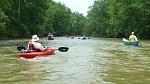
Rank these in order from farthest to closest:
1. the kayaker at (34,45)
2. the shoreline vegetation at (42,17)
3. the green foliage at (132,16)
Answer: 1. the green foliage at (132,16)
2. the shoreline vegetation at (42,17)
3. the kayaker at (34,45)

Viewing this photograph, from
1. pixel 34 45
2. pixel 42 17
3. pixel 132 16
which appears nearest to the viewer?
pixel 34 45

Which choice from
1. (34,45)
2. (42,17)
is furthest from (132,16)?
(34,45)

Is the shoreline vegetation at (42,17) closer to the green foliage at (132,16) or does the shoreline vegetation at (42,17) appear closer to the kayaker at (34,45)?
the green foliage at (132,16)

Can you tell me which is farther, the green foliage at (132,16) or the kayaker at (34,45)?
the green foliage at (132,16)

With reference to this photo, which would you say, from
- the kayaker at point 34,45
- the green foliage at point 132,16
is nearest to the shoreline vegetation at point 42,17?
the green foliage at point 132,16

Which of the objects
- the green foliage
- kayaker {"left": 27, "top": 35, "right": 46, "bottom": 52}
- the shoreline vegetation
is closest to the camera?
kayaker {"left": 27, "top": 35, "right": 46, "bottom": 52}

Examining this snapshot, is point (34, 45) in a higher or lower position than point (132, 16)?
lower

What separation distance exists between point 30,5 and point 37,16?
17.0 feet

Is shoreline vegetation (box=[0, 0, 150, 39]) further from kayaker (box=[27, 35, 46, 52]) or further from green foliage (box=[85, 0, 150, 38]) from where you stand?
kayaker (box=[27, 35, 46, 52])

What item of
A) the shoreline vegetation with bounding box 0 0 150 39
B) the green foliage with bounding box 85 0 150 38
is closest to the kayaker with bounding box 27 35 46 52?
the shoreline vegetation with bounding box 0 0 150 39

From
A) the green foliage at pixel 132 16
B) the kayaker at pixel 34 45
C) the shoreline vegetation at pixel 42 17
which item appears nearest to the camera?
the kayaker at pixel 34 45

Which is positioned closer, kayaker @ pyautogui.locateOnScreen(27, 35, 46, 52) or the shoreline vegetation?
kayaker @ pyautogui.locateOnScreen(27, 35, 46, 52)

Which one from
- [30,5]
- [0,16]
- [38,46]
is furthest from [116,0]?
[38,46]

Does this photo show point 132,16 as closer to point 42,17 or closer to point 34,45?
point 42,17
